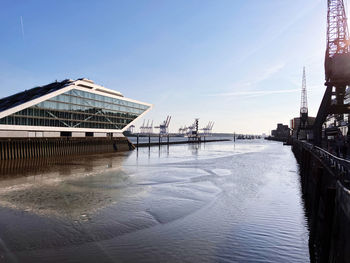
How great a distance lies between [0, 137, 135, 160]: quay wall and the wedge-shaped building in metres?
4.54

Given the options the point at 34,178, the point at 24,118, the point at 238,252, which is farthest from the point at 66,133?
the point at 238,252

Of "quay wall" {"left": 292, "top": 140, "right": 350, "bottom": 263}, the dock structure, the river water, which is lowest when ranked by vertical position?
the river water

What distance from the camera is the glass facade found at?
2180 inches

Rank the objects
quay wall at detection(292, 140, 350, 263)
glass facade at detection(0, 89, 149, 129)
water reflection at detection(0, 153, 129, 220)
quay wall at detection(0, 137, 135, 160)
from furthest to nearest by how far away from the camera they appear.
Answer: glass facade at detection(0, 89, 149, 129) < quay wall at detection(0, 137, 135, 160) < water reflection at detection(0, 153, 129, 220) < quay wall at detection(292, 140, 350, 263)

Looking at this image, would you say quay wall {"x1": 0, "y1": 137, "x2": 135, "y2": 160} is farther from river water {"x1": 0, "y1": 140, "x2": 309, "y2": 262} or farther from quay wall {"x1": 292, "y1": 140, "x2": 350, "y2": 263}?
quay wall {"x1": 292, "y1": 140, "x2": 350, "y2": 263}

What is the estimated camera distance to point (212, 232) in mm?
13312

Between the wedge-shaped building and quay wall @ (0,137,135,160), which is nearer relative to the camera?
quay wall @ (0,137,135,160)

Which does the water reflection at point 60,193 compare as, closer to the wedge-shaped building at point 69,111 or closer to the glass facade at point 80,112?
the wedge-shaped building at point 69,111

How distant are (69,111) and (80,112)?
396cm

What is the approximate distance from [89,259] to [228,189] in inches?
645

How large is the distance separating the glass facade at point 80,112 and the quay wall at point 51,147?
18.3ft

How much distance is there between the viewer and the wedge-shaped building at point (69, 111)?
5322 cm

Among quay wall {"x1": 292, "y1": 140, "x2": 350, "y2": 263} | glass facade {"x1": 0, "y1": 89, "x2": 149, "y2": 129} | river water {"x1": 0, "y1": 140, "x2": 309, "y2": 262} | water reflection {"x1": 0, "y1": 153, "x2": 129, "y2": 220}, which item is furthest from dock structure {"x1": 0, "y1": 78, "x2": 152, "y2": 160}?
quay wall {"x1": 292, "y1": 140, "x2": 350, "y2": 263}

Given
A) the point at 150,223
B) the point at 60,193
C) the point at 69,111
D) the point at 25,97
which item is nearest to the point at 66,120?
the point at 69,111
